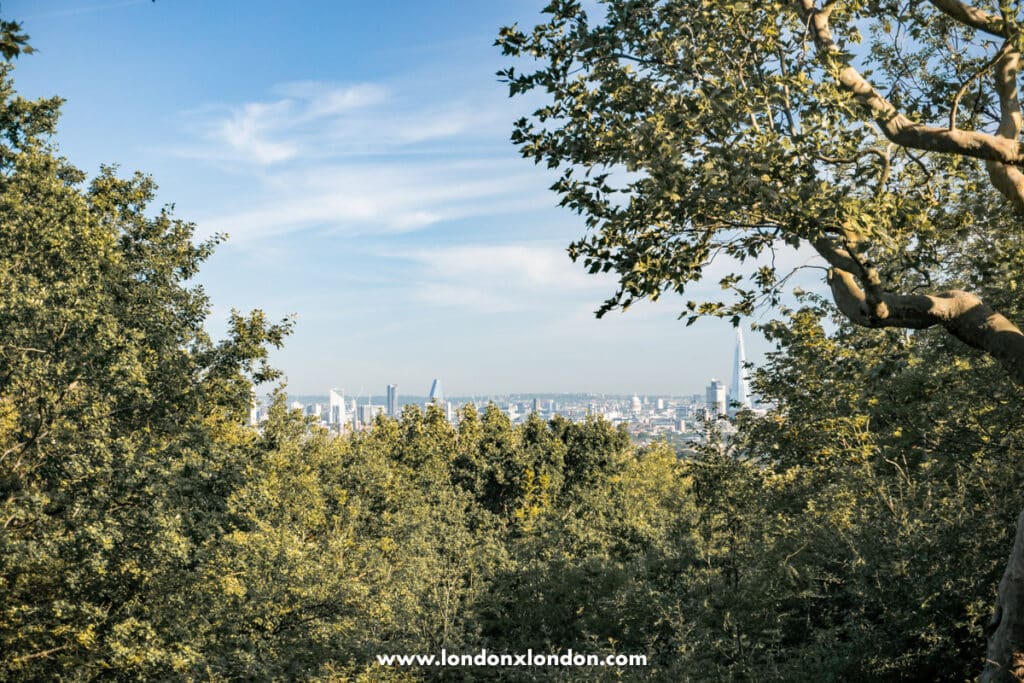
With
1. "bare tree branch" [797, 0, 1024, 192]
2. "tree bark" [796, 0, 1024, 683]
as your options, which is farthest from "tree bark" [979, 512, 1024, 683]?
"bare tree branch" [797, 0, 1024, 192]

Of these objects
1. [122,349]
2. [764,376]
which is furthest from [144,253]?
[764,376]

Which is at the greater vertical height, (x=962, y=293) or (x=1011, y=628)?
(x=962, y=293)

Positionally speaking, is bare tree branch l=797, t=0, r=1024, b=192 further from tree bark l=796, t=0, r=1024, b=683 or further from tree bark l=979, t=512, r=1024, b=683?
tree bark l=979, t=512, r=1024, b=683

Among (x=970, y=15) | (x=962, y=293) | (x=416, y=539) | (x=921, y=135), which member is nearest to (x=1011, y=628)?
(x=962, y=293)

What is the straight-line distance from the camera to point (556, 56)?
7.79 meters

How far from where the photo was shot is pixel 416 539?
20.8 metres

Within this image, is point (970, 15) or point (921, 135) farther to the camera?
point (970, 15)

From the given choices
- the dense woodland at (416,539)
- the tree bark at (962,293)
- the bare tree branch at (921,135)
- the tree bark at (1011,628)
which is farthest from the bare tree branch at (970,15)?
the tree bark at (1011,628)

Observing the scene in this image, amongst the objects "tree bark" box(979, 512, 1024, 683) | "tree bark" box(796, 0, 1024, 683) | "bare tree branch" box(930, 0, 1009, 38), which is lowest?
"tree bark" box(979, 512, 1024, 683)

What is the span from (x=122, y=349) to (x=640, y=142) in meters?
9.77

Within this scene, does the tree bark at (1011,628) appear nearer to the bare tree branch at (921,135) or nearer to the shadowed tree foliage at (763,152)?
the shadowed tree foliage at (763,152)

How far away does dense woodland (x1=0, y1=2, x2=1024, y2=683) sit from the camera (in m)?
10.9

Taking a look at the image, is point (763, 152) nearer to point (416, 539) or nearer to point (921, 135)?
point (921, 135)

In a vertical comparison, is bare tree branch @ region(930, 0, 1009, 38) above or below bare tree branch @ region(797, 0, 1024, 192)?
above
